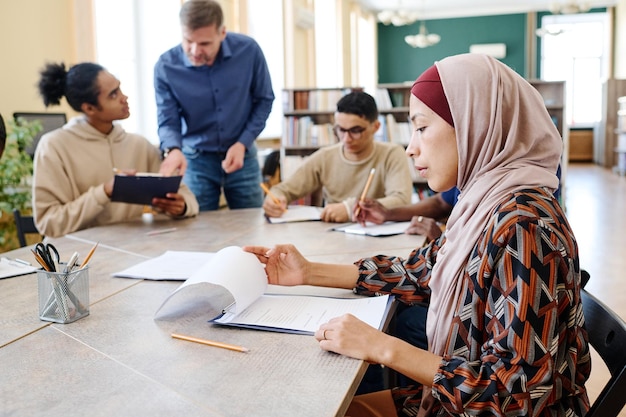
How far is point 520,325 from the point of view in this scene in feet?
2.87

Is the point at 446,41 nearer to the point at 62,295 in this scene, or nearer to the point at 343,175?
the point at 343,175

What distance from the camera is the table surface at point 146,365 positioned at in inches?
32.3

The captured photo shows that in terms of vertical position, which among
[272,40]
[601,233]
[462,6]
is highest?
[462,6]

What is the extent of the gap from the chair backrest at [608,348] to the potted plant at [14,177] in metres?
2.85

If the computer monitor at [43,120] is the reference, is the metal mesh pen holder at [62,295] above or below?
below

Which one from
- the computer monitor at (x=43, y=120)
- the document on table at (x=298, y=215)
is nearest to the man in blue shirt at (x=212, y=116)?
the document on table at (x=298, y=215)

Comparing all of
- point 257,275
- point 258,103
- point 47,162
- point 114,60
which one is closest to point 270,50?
point 114,60

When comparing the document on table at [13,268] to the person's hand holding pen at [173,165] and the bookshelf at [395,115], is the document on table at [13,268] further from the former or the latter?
the bookshelf at [395,115]

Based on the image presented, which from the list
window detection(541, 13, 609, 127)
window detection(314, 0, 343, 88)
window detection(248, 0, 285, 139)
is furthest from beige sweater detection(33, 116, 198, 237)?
window detection(541, 13, 609, 127)

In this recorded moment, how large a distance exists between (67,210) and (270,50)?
619 cm

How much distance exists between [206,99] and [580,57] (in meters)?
12.8

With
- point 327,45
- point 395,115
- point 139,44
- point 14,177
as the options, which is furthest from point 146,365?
point 327,45

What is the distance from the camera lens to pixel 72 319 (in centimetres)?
118

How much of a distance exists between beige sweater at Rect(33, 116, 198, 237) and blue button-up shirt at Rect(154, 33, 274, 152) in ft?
0.86
